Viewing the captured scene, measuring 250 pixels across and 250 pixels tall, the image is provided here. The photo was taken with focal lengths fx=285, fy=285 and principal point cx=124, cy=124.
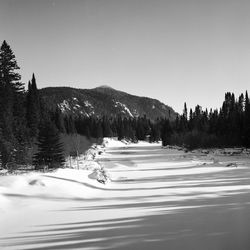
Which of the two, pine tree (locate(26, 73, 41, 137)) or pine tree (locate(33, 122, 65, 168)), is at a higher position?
pine tree (locate(26, 73, 41, 137))

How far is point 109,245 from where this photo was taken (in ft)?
→ 21.1

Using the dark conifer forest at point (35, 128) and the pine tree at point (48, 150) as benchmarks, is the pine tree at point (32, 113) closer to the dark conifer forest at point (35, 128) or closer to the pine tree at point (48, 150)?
the dark conifer forest at point (35, 128)

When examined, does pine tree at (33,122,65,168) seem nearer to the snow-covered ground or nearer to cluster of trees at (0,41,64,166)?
cluster of trees at (0,41,64,166)

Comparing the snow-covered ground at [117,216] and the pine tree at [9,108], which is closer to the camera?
the snow-covered ground at [117,216]

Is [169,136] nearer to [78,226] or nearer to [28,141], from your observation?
[28,141]

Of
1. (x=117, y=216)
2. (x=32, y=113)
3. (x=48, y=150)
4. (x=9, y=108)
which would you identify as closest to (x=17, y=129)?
(x=9, y=108)

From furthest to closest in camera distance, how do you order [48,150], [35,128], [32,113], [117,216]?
[32,113] < [35,128] < [48,150] < [117,216]

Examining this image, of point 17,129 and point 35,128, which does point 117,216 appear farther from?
point 35,128

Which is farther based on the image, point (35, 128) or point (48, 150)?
point (35, 128)

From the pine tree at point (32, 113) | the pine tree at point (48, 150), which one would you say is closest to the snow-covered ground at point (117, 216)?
the pine tree at point (48, 150)

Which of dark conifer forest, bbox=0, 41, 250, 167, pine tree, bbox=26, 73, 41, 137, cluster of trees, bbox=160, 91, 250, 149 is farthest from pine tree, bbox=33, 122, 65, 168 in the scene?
cluster of trees, bbox=160, 91, 250, 149

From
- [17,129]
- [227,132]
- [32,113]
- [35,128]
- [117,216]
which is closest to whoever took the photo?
[117,216]

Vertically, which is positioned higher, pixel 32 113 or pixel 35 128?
pixel 32 113

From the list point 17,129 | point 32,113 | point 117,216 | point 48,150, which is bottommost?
point 117,216
